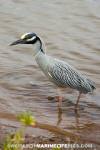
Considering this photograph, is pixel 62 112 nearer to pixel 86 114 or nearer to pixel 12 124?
pixel 86 114

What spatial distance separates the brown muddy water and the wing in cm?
45

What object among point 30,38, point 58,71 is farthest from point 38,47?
point 58,71

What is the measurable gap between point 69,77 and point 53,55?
2904 mm

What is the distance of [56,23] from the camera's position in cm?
1241

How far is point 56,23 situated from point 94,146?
7280 mm

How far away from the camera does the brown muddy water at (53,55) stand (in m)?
6.76

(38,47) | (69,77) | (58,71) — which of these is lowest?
(69,77)

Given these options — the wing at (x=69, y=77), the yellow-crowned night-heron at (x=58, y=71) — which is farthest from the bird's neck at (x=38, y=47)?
the wing at (x=69, y=77)

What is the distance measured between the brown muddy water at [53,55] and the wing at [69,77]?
A: 17.6 inches

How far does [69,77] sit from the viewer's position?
757 centimetres

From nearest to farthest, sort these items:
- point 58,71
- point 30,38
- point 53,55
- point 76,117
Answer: point 76,117
point 30,38
point 58,71
point 53,55

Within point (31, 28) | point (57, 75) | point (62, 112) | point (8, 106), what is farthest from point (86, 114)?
point (31, 28)

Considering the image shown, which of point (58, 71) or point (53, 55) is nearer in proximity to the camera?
point (58, 71)

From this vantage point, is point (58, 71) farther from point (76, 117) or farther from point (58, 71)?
point (76, 117)
